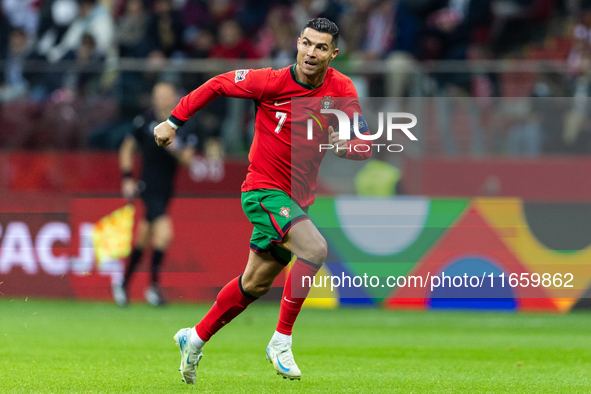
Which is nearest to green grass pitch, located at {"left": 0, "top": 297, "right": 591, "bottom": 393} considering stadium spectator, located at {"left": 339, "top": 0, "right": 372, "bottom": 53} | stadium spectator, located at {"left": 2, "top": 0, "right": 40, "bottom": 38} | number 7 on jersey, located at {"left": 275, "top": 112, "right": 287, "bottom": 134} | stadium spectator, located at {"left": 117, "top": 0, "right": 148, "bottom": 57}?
number 7 on jersey, located at {"left": 275, "top": 112, "right": 287, "bottom": 134}

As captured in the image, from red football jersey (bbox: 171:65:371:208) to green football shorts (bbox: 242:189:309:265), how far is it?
8 cm

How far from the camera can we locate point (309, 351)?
7.34m

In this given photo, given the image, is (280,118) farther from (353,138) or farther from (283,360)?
(283,360)

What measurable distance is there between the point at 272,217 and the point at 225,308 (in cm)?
69

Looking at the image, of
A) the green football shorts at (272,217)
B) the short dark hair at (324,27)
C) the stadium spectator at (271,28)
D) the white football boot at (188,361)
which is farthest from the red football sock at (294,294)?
the stadium spectator at (271,28)

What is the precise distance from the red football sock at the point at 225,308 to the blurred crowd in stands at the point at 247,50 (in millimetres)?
6237

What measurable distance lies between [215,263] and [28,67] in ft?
13.9

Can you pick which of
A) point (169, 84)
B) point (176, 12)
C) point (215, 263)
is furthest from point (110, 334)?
point (176, 12)

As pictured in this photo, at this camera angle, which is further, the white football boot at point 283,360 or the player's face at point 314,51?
the player's face at point 314,51

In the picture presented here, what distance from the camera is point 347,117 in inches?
221

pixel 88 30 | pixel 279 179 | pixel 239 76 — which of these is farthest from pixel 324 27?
pixel 88 30

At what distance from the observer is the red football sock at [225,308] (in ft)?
18.4

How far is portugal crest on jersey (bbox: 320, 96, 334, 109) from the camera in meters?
5.63

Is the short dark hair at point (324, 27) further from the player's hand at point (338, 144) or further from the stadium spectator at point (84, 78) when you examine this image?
the stadium spectator at point (84, 78)
